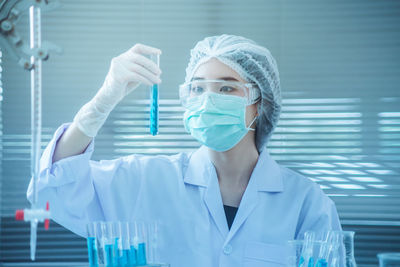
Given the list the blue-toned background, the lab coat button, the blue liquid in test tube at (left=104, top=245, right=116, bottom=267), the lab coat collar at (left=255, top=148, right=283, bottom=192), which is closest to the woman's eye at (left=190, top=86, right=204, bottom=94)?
the lab coat collar at (left=255, top=148, right=283, bottom=192)

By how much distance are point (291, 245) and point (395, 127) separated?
56.4 inches

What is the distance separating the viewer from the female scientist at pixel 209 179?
1.33m

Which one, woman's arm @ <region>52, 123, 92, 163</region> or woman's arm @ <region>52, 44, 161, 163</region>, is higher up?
woman's arm @ <region>52, 44, 161, 163</region>

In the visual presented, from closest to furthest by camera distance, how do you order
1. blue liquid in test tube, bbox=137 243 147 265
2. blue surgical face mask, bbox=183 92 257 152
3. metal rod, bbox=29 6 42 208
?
1. metal rod, bbox=29 6 42 208
2. blue liquid in test tube, bbox=137 243 147 265
3. blue surgical face mask, bbox=183 92 257 152

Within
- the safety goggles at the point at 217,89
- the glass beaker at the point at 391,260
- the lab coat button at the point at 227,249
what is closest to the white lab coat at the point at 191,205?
the lab coat button at the point at 227,249

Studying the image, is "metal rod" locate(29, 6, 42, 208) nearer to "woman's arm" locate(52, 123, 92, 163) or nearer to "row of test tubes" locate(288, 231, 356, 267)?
Answer: "woman's arm" locate(52, 123, 92, 163)

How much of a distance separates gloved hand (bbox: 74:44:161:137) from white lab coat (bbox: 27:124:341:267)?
0.33ft

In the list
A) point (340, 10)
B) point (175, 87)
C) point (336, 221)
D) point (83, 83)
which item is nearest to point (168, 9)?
point (175, 87)

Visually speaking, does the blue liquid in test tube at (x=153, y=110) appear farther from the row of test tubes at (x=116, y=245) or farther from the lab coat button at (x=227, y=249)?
the lab coat button at (x=227, y=249)

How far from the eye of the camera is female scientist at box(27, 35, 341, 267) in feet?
4.38

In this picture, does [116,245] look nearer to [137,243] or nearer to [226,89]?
[137,243]

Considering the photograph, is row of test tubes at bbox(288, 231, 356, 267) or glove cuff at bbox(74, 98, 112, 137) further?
glove cuff at bbox(74, 98, 112, 137)

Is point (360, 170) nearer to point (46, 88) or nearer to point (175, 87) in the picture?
point (175, 87)

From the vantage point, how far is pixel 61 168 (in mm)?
1295
